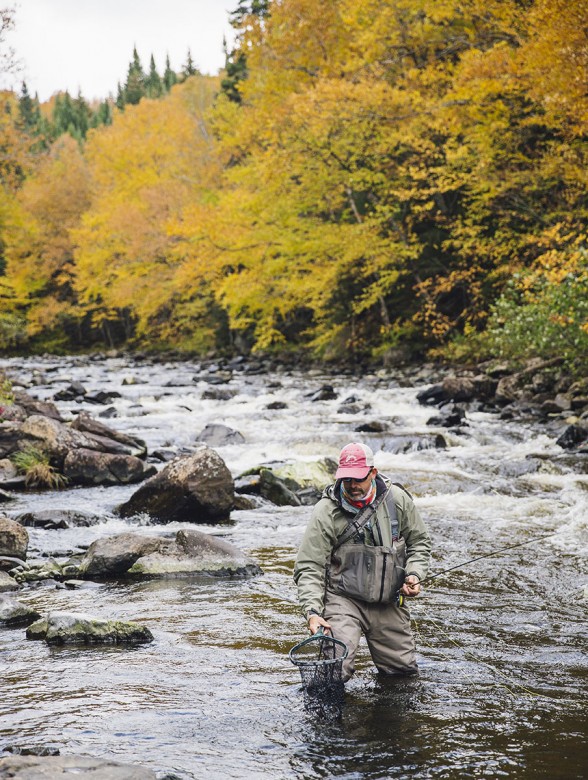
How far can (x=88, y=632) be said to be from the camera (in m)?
5.65

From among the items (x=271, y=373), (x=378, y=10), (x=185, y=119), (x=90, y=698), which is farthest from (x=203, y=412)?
(x=185, y=119)

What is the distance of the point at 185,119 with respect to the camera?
144 ft

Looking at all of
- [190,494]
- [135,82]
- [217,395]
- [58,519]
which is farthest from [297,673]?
[135,82]

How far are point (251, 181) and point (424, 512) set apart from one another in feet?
66.3

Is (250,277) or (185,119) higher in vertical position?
(185,119)

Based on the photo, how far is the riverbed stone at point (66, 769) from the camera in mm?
3207

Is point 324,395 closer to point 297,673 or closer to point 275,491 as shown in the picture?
point 275,491

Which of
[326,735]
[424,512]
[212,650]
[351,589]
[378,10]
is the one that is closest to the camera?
[326,735]

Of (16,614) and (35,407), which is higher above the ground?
(35,407)

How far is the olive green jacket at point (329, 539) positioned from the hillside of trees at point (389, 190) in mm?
8910

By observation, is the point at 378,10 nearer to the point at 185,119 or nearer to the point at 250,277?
the point at 250,277

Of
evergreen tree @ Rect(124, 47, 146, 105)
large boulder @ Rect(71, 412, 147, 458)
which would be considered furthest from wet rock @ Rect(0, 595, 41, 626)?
evergreen tree @ Rect(124, 47, 146, 105)

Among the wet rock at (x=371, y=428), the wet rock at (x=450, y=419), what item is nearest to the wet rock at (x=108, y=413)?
the wet rock at (x=371, y=428)

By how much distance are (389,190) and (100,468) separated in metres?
14.5
